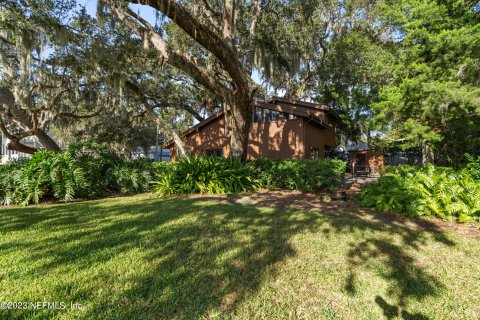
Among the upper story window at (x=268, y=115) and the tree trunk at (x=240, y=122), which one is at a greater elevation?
the upper story window at (x=268, y=115)

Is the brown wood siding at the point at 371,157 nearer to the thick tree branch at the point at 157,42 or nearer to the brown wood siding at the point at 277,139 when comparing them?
the brown wood siding at the point at 277,139

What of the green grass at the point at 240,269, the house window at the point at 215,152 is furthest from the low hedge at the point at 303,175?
the house window at the point at 215,152

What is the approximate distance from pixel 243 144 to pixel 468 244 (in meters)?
8.54

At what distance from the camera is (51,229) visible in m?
4.39

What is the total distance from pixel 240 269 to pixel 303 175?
6.03m

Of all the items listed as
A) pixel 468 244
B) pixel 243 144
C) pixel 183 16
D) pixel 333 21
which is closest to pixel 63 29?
pixel 183 16

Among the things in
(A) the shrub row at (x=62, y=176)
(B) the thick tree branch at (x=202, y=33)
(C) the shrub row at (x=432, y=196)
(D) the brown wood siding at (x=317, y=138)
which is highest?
(B) the thick tree branch at (x=202, y=33)

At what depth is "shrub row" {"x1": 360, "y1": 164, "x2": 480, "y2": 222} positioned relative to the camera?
15.7 ft

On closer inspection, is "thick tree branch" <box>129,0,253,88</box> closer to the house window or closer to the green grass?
the green grass

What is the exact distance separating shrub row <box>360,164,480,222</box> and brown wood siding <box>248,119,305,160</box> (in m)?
8.15

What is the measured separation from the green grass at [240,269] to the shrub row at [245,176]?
135 inches

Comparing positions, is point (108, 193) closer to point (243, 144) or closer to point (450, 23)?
point (243, 144)

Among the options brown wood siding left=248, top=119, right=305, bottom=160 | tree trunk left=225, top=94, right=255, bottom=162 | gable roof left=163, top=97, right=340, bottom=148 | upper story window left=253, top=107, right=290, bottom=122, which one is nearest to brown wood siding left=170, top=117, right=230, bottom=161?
gable roof left=163, top=97, right=340, bottom=148

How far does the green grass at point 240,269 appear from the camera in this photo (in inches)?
90.4
